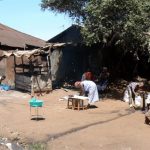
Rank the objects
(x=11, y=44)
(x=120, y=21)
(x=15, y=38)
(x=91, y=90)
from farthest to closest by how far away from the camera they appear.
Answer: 1. (x=15, y=38)
2. (x=11, y=44)
3. (x=120, y=21)
4. (x=91, y=90)

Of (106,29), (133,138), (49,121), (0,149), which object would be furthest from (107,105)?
(0,149)

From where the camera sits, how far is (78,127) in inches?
488

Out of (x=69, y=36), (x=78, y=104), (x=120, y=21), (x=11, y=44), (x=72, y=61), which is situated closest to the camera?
(x=78, y=104)

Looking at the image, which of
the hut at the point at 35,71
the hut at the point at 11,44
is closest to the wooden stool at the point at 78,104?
the hut at the point at 35,71

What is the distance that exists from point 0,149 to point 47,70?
1243 centimetres

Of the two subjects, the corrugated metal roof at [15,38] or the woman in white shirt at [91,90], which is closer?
the woman in white shirt at [91,90]

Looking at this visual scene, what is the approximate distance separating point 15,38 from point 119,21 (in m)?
11.5

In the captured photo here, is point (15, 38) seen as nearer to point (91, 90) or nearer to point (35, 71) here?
point (35, 71)

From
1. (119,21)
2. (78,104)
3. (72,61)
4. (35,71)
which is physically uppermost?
(119,21)

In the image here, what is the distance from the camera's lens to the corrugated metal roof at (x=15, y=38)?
87.4 ft

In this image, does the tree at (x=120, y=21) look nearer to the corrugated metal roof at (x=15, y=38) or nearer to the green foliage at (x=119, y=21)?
the green foliage at (x=119, y=21)

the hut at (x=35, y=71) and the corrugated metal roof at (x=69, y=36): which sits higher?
the corrugated metal roof at (x=69, y=36)

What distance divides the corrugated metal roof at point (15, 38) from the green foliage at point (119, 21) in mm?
8278

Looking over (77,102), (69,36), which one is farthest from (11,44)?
(77,102)
